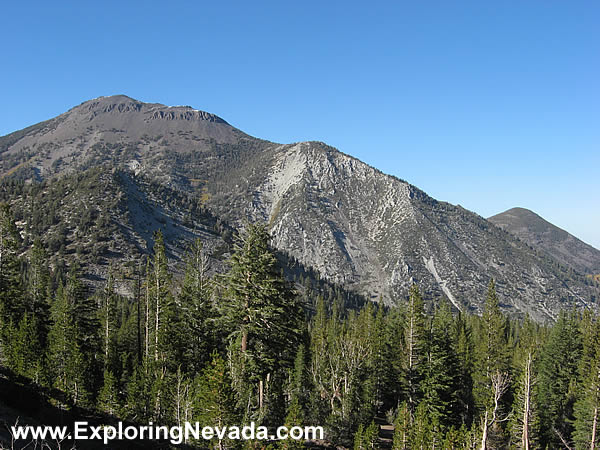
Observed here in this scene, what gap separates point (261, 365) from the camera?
22875mm

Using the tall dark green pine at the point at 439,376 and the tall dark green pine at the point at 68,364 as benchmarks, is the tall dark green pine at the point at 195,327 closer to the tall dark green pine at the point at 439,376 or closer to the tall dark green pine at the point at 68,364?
the tall dark green pine at the point at 68,364

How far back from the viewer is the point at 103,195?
580 ft

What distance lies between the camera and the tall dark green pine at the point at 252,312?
874 inches

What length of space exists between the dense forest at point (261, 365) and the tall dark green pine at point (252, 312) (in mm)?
74

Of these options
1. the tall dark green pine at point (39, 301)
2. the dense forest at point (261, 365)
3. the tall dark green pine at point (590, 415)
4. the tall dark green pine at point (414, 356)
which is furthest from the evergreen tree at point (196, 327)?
the tall dark green pine at point (590, 415)

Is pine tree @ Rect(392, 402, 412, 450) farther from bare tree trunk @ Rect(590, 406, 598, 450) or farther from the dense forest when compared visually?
bare tree trunk @ Rect(590, 406, 598, 450)

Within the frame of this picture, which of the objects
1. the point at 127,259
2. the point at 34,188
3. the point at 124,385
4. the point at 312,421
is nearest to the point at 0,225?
the point at 124,385

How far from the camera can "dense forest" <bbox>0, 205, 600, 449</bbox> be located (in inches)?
891

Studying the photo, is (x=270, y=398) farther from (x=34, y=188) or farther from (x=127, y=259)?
(x=34, y=188)

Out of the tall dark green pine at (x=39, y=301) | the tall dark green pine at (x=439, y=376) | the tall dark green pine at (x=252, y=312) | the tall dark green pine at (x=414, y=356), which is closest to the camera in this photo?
the tall dark green pine at (x=252, y=312)

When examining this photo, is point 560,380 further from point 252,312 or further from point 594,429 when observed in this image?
point 252,312

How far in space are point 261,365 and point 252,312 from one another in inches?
130

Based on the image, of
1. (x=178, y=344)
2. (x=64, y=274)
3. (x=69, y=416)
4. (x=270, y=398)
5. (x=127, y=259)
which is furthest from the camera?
(x=127, y=259)

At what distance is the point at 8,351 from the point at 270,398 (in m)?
23.3
